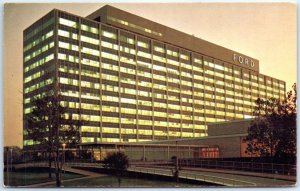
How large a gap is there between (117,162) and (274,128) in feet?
10.7

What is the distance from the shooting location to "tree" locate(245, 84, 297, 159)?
9.47 m

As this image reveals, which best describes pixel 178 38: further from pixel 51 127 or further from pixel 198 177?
pixel 51 127

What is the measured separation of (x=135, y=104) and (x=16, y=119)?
299cm

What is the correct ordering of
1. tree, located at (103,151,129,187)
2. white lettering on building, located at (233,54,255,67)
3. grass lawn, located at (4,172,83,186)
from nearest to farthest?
grass lawn, located at (4,172,83,186) < tree, located at (103,151,129,187) < white lettering on building, located at (233,54,255,67)

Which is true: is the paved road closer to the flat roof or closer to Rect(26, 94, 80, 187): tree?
Rect(26, 94, 80, 187): tree

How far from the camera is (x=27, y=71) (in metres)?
9.54

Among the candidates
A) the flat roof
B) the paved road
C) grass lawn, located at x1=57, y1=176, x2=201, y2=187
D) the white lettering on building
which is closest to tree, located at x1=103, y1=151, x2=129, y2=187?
grass lawn, located at x1=57, y1=176, x2=201, y2=187

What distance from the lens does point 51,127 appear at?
9.93 metres

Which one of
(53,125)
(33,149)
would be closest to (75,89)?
(53,125)

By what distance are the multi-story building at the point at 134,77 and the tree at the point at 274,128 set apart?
0.23 m

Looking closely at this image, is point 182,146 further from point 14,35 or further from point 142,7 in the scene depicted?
point 14,35

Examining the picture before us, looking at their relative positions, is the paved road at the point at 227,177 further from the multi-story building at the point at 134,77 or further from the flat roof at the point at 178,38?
the flat roof at the point at 178,38

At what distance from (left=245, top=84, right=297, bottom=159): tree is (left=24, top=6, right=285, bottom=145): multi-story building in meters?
0.23

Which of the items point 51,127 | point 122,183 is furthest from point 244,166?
point 51,127
